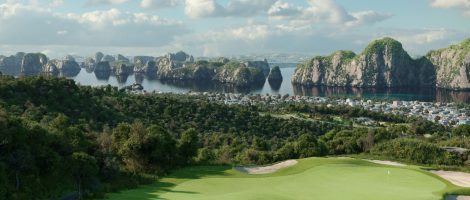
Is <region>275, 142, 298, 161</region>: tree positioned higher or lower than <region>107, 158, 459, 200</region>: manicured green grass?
lower

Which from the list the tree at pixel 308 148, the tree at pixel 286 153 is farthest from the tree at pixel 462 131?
the tree at pixel 286 153

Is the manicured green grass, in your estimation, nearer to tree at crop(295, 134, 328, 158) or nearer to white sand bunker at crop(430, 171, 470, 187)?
white sand bunker at crop(430, 171, 470, 187)

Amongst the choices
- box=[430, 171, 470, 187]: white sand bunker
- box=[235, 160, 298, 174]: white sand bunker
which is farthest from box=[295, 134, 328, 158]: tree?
box=[430, 171, 470, 187]: white sand bunker

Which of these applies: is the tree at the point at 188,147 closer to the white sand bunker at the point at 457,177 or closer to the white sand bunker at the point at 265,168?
the white sand bunker at the point at 265,168

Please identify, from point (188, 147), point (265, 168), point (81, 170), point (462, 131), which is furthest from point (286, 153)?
point (462, 131)

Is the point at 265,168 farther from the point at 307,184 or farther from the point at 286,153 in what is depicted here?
the point at 307,184

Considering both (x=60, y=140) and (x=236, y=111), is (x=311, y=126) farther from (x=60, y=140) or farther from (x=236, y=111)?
(x=60, y=140)
